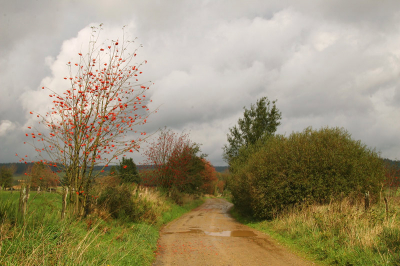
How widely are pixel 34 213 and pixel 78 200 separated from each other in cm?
310

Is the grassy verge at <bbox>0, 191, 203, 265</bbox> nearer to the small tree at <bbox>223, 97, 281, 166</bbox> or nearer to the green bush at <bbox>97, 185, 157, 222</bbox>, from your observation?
the green bush at <bbox>97, 185, 157, 222</bbox>

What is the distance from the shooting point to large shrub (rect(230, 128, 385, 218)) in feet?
47.0

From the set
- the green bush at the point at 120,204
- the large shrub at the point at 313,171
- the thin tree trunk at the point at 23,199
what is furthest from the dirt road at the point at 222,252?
the large shrub at the point at 313,171

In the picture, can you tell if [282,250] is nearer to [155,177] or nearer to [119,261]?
[119,261]

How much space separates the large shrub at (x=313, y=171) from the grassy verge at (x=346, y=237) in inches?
109

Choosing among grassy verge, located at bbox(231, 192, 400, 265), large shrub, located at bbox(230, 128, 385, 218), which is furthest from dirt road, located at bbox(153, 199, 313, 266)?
large shrub, located at bbox(230, 128, 385, 218)

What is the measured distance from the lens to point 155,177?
94.7ft

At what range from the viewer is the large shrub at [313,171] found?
14.3 meters

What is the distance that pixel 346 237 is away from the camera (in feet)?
26.3

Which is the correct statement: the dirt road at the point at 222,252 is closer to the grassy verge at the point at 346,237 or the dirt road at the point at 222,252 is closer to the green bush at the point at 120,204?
the grassy verge at the point at 346,237

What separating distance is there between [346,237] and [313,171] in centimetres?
706

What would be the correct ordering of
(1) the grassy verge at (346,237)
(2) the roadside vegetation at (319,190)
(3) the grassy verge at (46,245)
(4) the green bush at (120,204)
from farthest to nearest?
(4) the green bush at (120,204), (2) the roadside vegetation at (319,190), (1) the grassy verge at (346,237), (3) the grassy verge at (46,245)

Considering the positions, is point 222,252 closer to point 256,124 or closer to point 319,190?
point 319,190

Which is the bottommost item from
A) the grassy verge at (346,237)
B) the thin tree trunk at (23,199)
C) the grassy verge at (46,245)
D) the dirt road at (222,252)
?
the dirt road at (222,252)
